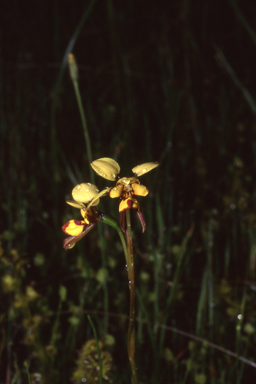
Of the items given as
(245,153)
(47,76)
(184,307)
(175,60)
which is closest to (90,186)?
(184,307)

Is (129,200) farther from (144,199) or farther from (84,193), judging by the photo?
(144,199)

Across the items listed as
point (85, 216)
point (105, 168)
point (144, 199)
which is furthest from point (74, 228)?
point (144, 199)

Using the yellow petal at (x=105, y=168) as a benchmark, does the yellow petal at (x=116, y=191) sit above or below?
below

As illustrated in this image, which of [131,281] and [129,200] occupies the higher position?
[129,200]

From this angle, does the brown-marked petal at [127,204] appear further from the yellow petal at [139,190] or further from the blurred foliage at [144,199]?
→ the blurred foliage at [144,199]

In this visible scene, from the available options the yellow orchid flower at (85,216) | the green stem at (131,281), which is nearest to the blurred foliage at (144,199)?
the green stem at (131,281)

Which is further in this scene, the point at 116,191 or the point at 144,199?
the point at 144,199
